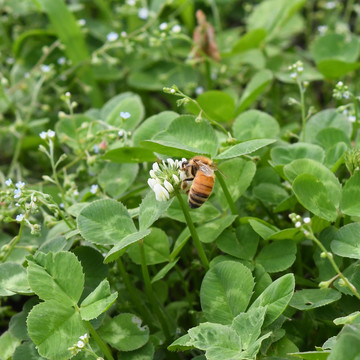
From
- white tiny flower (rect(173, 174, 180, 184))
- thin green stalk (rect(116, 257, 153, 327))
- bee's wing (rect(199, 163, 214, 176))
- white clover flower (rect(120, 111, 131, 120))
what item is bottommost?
thin green stalk (rect(116, 257, 153, 327))

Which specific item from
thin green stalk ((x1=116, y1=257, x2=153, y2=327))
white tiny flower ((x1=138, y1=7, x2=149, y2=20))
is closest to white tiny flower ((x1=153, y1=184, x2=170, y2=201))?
thin green stalk ((x1=116, y1=257, x2=153, y2=327))

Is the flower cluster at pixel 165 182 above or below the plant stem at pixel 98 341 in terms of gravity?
above

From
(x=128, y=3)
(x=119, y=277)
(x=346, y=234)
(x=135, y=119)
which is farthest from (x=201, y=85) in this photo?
(x=346, y=234)

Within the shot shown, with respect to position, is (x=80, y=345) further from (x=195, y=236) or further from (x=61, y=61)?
(x=61, y=61)

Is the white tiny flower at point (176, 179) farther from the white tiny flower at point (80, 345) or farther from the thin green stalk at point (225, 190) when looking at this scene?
the white tiny flower at point (80, 345)

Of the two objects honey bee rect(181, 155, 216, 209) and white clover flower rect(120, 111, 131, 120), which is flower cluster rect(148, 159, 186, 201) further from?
white clover flower rect(120, 111, 131, 120)

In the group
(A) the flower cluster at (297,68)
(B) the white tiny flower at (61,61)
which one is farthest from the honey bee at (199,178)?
(B) the white tiny flower at (61,61)
